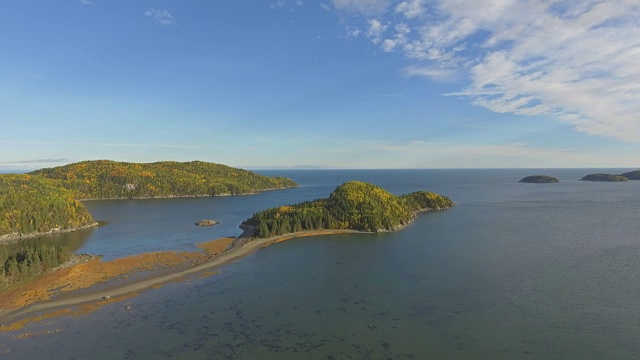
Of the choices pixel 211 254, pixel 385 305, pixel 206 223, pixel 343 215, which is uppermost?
pixel 343 215

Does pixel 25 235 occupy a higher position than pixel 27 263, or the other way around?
pixel 27 263

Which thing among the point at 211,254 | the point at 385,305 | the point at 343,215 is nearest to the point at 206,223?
the point at 211,254

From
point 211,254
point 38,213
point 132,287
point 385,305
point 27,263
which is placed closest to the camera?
point 385,305

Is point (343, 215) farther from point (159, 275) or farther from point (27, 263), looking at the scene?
point (27, 263)

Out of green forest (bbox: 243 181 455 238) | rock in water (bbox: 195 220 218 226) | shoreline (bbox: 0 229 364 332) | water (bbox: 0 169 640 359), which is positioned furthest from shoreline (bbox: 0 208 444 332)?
rock in water (bbox: 195 220 218 226)

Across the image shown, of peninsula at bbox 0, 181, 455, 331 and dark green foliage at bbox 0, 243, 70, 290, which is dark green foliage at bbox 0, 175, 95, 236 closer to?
dark green foliage at bbox 0, 243, 70, 290

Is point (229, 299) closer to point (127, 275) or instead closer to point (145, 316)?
point (145, 316)

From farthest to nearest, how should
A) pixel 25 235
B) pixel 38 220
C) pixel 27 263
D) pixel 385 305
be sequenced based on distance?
pixel 38 220
pixel 25 235
pixel 27 263
pixel 385 305
